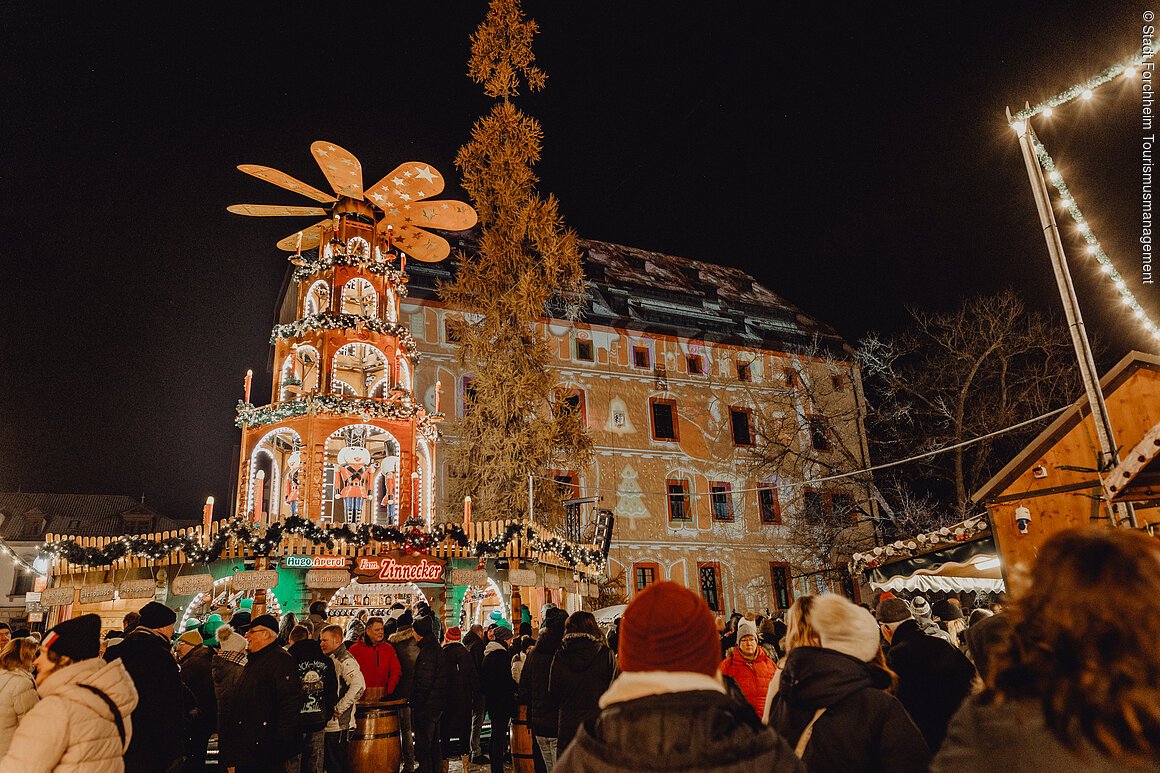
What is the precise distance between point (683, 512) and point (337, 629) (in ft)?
82.5

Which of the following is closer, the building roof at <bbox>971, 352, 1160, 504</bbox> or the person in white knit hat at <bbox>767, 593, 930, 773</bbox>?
the person in white knit hat at <bbox>767, 593, 930, 773</bbox>

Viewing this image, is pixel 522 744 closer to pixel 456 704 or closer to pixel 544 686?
pixel 456 704

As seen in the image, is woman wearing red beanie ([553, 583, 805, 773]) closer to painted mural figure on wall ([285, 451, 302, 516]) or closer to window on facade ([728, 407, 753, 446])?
painted mural figure on wall ([285, 451, 302, 516])

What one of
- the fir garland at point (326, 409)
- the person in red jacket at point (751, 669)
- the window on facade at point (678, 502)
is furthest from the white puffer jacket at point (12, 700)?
the window on facade at point (678, 502)

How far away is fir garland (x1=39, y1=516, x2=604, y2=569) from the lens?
1490 cm

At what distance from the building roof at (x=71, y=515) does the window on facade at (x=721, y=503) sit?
128ft

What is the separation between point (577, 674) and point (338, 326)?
14292 mm

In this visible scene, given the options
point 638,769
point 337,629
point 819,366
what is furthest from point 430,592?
point 819,366

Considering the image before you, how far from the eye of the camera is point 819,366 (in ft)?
120

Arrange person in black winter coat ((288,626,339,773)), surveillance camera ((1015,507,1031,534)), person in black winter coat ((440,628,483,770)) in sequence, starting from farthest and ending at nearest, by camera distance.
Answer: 1. surveillance camera ((1015,507,1031,534))
2. person in black winter coat ((440,628,483,770))
3. person in black winter coat ((288,626,339,773))

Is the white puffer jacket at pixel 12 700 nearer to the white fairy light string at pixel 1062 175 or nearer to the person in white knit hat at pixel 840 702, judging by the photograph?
the person in white knit hat at pixel 840 702

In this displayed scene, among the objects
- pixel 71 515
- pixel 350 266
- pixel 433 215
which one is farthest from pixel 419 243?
pixel 71 515

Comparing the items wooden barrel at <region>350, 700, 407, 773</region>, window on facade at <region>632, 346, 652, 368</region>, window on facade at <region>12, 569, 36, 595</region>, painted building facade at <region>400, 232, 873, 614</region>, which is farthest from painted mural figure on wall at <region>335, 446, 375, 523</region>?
window on facade at <region>12, 569, 36, 595</region>

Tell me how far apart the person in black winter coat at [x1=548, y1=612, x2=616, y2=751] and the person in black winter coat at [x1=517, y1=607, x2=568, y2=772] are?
0.76ft
